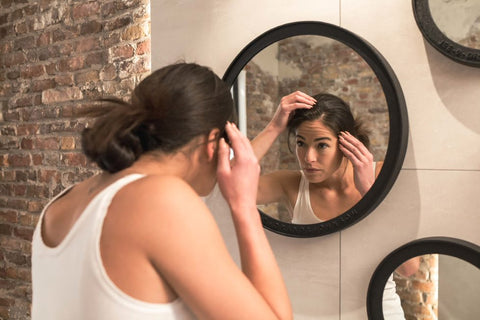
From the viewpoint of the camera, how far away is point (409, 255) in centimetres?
131

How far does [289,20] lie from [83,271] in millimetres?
1029

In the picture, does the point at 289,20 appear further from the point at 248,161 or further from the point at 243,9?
the point at 248,161

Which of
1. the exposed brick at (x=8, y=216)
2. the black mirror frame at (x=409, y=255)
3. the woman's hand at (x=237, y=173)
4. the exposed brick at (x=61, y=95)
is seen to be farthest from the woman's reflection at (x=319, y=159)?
the exposed brick at (x=8, y=216)

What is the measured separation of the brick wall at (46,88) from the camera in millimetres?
2082

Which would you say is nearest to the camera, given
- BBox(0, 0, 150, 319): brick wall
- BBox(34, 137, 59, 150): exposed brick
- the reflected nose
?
the reflected nose

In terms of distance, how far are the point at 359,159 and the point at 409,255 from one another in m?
0.30

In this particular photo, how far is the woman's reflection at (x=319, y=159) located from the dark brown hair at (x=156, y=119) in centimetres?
52

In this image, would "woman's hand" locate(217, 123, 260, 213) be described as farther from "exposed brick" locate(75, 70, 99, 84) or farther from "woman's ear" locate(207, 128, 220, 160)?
"exposed brick" locate(75, 70, 99, 84)

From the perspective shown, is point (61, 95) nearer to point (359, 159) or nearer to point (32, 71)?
point (32, 71)

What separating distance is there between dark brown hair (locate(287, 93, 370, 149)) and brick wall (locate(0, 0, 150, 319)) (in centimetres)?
85

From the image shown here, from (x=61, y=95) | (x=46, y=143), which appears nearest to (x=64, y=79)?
(x=61, y=95)

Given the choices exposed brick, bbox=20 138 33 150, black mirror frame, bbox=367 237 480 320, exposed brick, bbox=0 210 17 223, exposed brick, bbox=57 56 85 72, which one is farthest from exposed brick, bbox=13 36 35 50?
black mirror frame, bbox=367 237 480 320

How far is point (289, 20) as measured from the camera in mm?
1525

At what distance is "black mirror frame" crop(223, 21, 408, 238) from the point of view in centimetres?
131
